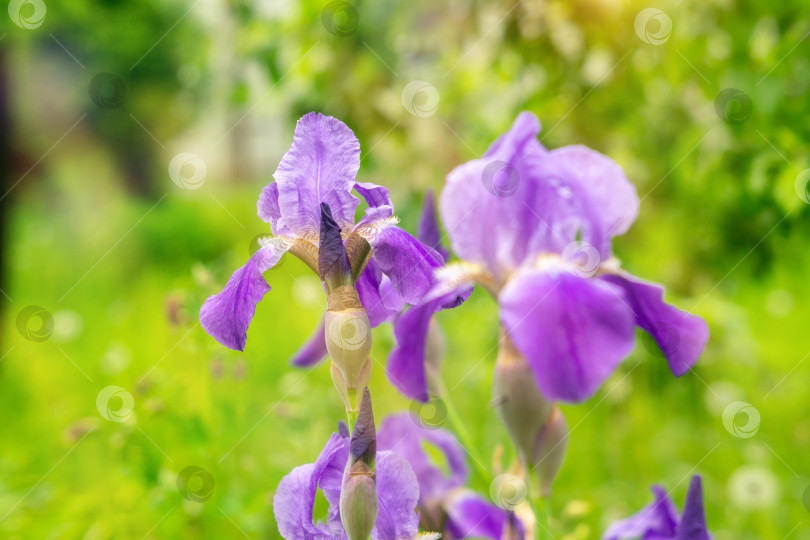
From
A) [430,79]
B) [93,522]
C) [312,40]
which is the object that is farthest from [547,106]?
[93,522]

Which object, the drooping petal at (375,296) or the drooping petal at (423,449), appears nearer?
the drooping petal at (375,296)

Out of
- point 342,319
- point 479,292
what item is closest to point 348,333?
point 342,319

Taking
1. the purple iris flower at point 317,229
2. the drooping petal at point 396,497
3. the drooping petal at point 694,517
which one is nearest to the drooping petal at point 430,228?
the purple iris flower at point 317,229

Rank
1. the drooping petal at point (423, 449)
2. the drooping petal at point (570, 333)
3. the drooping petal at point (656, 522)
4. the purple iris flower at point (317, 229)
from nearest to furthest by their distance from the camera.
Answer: the drooping petal at point (570, 333)
the purple iris flower at point (317, 229)
the drooping petal at point (656, 522)
the drooping petal at point (423, 449)

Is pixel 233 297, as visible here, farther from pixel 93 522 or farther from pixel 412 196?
pixel 412 196

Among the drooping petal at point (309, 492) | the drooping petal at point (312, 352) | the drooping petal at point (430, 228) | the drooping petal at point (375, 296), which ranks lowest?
the drooping petal at point (309, 492)

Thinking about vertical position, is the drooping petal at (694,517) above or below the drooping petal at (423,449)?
above

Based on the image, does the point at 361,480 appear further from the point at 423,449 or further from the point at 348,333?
the point at 423,449

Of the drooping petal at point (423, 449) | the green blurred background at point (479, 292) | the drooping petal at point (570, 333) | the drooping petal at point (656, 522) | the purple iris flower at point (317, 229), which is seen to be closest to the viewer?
the drooping petal at point (570, 333)

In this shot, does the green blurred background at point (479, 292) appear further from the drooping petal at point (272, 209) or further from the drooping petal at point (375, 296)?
the drooping petal at point (272, 209)
